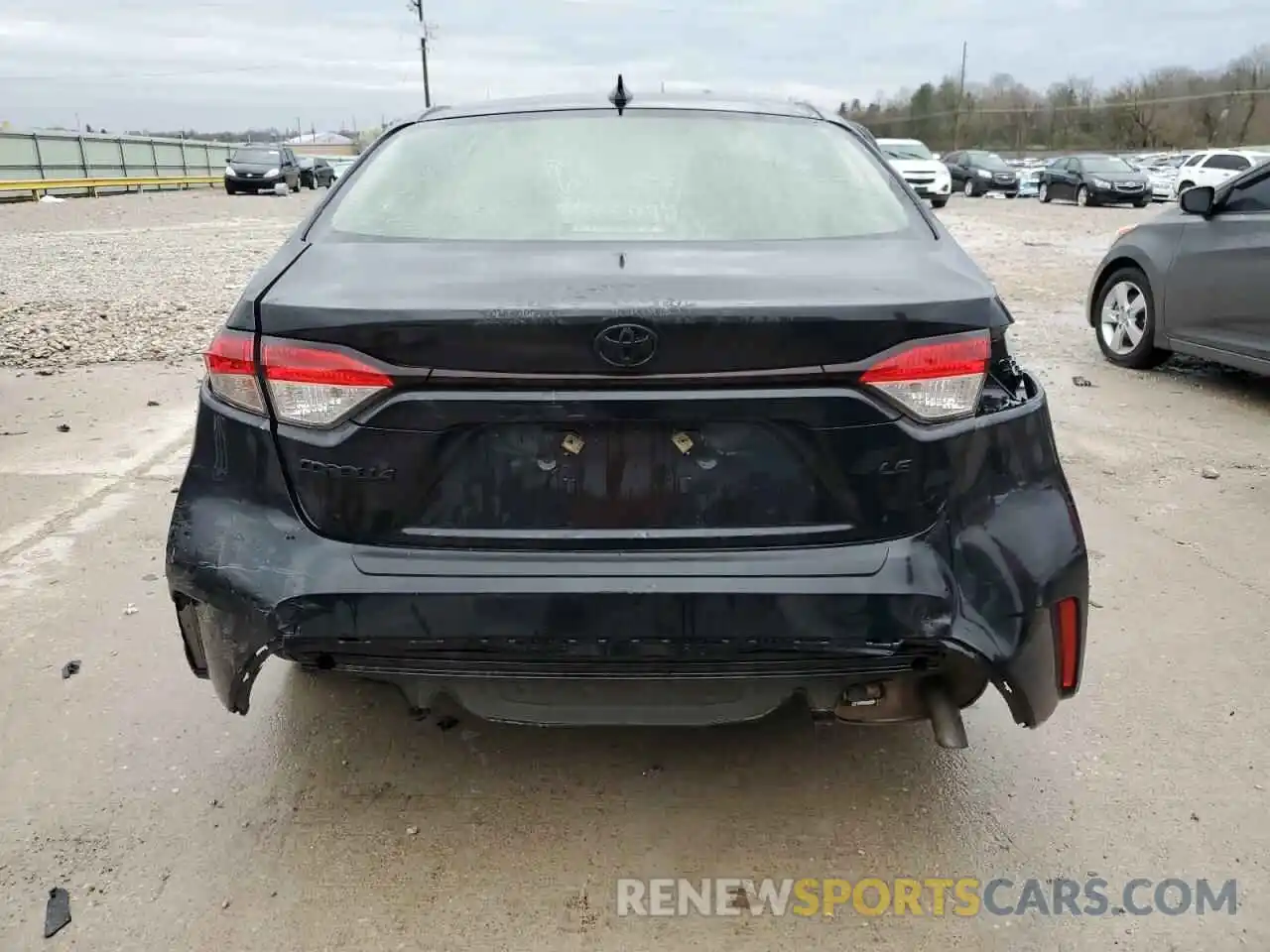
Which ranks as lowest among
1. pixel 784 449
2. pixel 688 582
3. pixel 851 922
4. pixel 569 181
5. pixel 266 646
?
pixel 851 922

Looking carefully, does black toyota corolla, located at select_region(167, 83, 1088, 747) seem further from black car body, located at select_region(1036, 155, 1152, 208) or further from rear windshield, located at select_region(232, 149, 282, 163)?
rear windshield, located at select_region(232, 149, 282, 163)

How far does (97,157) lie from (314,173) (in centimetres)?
715

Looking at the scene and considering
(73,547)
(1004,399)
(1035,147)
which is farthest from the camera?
(1035,147)

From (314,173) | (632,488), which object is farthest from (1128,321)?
(314,173)

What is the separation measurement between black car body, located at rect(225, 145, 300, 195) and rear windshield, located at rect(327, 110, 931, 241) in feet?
107

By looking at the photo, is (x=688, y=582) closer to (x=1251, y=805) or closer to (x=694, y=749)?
(x=694, y=749)

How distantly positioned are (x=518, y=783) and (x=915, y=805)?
3.25ft

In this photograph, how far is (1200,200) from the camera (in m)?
6.27

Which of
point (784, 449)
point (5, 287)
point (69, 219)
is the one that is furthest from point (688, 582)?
point (69, 219)

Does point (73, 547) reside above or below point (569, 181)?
below

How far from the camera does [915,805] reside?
2.54 m

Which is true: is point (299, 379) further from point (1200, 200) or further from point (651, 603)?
point (1200, 200)

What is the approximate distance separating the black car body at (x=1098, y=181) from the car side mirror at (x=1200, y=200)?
76.0ft

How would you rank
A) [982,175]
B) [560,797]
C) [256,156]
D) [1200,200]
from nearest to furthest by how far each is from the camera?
1. [560,797]
2. [1200,200]
3. [982,175]
4. [256,156]
